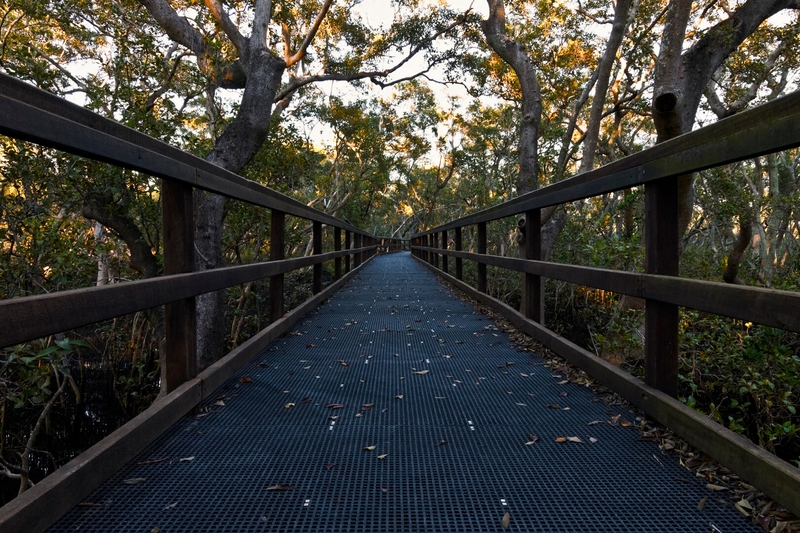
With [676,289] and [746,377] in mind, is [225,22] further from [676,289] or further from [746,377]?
[746,377]

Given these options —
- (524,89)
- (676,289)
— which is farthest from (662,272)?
(524,89)

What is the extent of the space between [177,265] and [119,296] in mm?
570

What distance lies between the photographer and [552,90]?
1473cm

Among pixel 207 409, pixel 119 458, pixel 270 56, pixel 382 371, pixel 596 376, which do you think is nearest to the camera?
pixel 119 458

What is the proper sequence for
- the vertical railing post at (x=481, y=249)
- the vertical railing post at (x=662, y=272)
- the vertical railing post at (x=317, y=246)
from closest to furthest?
the vertical railing post at (x=662, y=272) → the vertical railing post at (x=317, y=246) → the vertical railing post at (x=481, y=249)

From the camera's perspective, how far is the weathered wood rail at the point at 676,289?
60.1 inches

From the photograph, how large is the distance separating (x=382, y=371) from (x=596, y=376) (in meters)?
1.28

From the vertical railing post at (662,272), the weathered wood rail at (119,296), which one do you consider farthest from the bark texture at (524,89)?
the weathered wood rail at (119,296)

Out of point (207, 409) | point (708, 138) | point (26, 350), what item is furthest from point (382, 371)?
point (26, 350)

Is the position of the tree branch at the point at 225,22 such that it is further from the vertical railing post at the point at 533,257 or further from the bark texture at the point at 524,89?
the vertical railing post at the point at 533,257

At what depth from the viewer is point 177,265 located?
90.3 inches

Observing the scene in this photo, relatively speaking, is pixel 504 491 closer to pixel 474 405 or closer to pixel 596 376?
pixel 474 405

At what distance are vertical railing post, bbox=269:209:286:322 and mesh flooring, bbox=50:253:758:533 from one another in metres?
1.05

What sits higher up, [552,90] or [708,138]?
[552,90]
